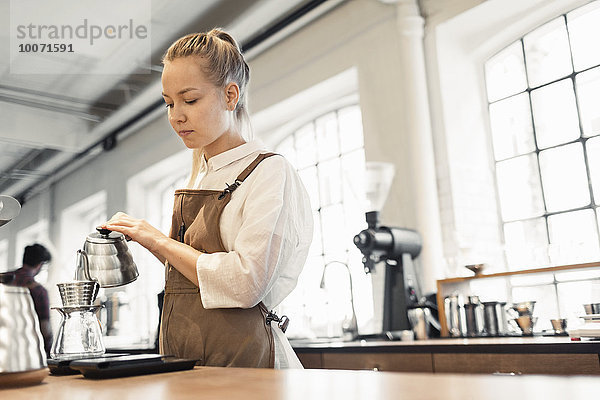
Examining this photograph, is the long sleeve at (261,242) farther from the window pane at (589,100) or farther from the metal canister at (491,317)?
the window pane at (589,100)

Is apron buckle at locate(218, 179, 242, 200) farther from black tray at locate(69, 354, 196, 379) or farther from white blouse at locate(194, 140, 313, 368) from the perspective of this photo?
black tray at locate(69, 354, 196, 379)

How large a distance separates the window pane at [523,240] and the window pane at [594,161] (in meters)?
0.34

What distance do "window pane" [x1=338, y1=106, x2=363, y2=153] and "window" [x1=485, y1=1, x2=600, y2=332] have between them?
1.17 meters

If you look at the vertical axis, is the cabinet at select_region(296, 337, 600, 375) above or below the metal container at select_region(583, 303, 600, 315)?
below

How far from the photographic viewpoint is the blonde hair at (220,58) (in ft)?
4.70

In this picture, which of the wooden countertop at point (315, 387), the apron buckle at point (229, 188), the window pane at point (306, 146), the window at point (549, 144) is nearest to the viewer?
the wooden countertop at point (315, 387)

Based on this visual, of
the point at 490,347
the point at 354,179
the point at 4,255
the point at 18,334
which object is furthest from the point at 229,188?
the point at 4,255

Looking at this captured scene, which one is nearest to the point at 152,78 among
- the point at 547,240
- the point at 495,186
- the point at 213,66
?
the point at 495,186

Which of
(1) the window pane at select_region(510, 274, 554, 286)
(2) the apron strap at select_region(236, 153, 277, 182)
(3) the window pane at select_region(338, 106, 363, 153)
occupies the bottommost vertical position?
→ (1) the window pane at select_region(510, 274, 554, 286)

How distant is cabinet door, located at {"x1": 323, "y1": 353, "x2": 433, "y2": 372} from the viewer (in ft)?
8.29

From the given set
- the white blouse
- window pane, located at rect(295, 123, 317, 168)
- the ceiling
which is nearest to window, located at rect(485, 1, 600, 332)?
the ceiling

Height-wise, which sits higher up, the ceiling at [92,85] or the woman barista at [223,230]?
the ceiling at [92,85]

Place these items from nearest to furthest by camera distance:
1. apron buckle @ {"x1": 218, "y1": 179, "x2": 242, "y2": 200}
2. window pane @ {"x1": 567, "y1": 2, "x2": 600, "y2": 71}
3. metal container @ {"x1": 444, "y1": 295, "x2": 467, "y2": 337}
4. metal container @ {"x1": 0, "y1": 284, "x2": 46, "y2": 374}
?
metal container @ {"x1": 0, "y1": 284, "x2": 46, "y2": 374}, apron buckle @ {"x1": 218, "y1": 179, "x2": 242, "y2": 200}, metal container @ {"x1": 444, "y1": 295, "x2": 467, "y2": 337}, window pane @ {"x1": 567, "y1": 2, "x2": 600, "y2": 71}

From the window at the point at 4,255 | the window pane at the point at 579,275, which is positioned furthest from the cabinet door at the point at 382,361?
the window at the point at 4,255
